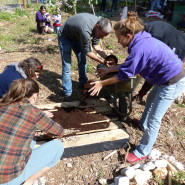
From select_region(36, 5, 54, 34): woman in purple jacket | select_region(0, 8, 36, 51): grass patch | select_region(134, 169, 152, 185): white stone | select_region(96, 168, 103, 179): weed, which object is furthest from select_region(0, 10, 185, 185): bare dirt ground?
select_region(36, 5, 54, 34): woman in purple jacket

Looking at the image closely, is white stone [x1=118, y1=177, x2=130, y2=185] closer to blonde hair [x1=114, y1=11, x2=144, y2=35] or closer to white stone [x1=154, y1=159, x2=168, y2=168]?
white stone [x1=154, y1=159, x2=168, y2=168]

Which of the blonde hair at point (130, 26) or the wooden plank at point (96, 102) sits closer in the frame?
the blonde hair at point (130, 26)

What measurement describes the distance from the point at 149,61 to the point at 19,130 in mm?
1441

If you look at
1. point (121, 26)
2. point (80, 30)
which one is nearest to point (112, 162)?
point (121, 26)

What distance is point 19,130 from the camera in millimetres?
1756

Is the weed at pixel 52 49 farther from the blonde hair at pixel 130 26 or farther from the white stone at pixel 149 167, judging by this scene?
the white stone at pixel 149 167

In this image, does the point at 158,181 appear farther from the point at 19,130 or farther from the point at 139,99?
the point at 139,99

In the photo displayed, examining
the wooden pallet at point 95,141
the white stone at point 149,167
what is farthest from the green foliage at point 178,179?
the wooden pallet at point 95,141

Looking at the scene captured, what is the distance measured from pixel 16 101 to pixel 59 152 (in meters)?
0.74

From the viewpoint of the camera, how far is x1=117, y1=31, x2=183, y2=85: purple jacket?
2164 mm

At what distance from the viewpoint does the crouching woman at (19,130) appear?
1.73 m

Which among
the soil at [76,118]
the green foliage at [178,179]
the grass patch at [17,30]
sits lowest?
the grass patch at [17,30]

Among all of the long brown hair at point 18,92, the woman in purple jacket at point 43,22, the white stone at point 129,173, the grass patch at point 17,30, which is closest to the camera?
the long brown hair at point 18,92

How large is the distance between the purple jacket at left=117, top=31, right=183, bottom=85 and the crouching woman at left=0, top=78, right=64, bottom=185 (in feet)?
3.17
